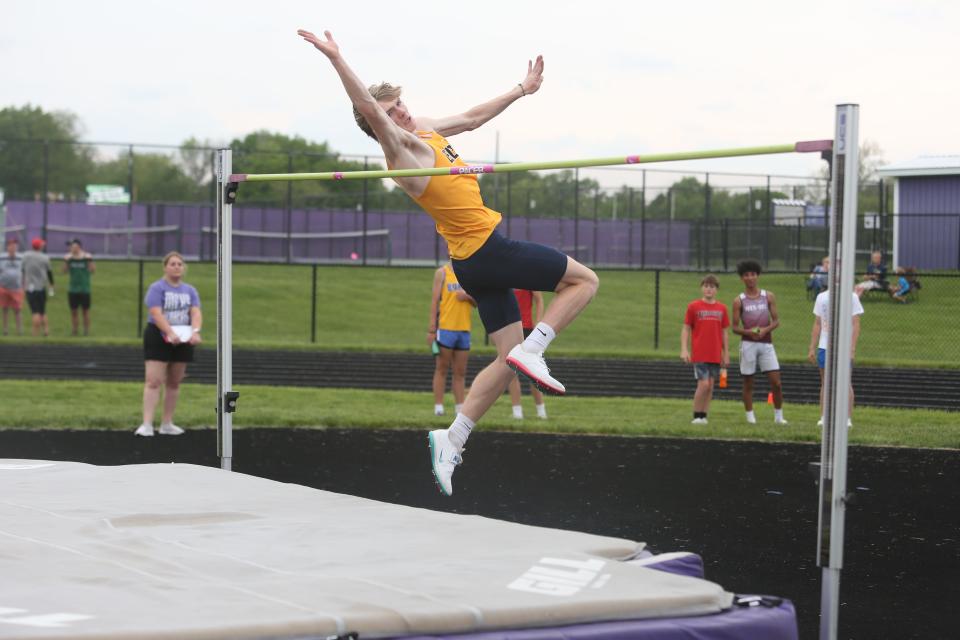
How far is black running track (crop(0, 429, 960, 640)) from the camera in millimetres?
4801

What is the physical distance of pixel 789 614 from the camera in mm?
3418

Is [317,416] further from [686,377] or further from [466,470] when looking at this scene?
[686,377]

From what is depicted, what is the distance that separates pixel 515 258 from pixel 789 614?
2182mm

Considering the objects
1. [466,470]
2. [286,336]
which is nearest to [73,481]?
[466,470]

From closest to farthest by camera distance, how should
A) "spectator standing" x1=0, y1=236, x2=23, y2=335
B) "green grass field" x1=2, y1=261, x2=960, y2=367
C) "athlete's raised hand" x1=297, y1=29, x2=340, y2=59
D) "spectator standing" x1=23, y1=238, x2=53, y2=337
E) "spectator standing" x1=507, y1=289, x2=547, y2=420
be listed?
1. "athlete's raised hand" x1=297, y1=29, x2=340, y2=59
2. "spectator standing" x1=507, y1=289, x2=547, y2=420
3. "spectator standing" x1=23, y1=238, x2=53, y2=337
4. "spectator standing" x1=0, y1=236, x2=23, y2=335
5. "green grass field" x1=2, y1=261, x2=960, y2=367

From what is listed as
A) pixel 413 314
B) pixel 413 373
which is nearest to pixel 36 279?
pixel 413 373

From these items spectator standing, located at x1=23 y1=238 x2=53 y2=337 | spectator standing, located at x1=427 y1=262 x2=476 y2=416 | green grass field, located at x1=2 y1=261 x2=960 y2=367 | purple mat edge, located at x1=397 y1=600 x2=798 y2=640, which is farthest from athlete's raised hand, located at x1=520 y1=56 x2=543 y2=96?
spectator standing, located at x1=23 y1=238 x2=53 y2=337

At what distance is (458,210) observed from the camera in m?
5.20

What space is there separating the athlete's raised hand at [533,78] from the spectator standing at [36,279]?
49.4 feet

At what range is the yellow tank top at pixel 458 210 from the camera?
518 cm

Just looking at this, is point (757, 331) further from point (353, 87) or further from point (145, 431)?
point (353, 87)

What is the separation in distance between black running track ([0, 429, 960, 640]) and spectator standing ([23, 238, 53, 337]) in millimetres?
9669

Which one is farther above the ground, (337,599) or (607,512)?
(337,599)

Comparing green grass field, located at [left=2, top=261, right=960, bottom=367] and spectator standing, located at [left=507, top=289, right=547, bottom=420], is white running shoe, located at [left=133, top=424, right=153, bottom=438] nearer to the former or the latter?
spectator standing, located at [left=507, top=289, right=547, bottom=420]
